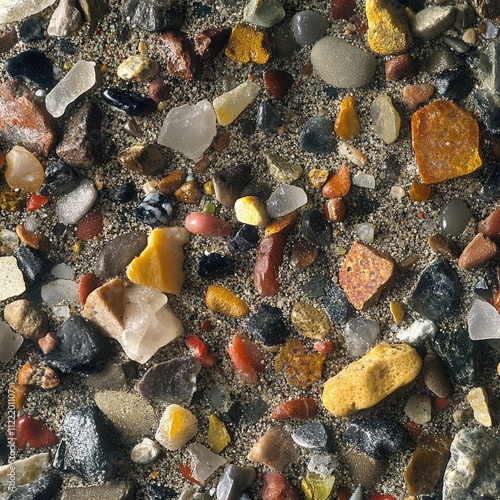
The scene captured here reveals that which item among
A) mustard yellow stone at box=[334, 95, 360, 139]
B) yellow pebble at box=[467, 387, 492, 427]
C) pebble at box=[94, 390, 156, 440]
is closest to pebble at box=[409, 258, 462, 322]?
yellow pebble at box=[467, 387, 492, 427]

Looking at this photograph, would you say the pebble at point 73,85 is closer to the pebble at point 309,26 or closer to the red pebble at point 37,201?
the red pebble at point 37,201

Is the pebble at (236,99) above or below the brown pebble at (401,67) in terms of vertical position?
above

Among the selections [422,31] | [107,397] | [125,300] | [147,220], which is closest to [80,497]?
[107,397]

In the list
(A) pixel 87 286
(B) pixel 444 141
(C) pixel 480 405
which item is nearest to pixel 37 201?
(A) pixel 87 286

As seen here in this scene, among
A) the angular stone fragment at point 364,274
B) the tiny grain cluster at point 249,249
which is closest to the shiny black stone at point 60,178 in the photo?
the tiny grain cluster at point 249,249

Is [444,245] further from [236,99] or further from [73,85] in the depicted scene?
[73,85]

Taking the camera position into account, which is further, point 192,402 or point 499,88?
point 192,402

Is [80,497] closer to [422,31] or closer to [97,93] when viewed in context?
[97,93]

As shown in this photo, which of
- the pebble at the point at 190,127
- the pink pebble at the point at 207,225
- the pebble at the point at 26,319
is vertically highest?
the pebble at the point at 190,127
